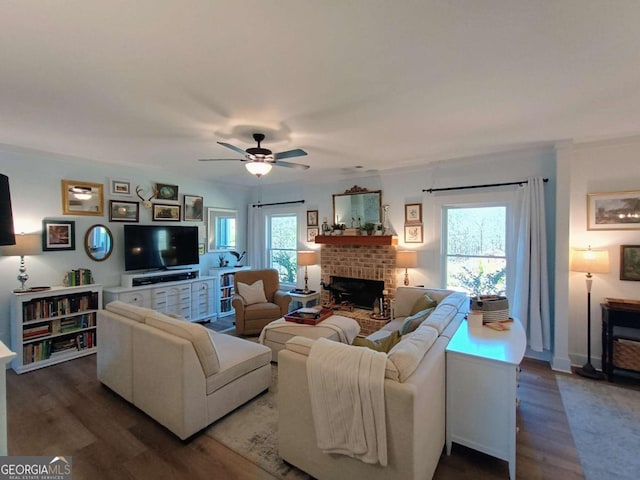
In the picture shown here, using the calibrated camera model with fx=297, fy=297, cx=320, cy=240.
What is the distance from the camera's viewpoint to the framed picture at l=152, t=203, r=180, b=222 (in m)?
4.87

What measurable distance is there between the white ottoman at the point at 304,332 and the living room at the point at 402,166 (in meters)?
1.63

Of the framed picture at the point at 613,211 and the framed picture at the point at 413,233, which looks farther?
the framed picture at the point at 413,233

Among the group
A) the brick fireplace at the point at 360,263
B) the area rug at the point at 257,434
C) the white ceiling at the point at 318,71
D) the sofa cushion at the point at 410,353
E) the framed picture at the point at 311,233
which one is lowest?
the area rug at the point at 257,434

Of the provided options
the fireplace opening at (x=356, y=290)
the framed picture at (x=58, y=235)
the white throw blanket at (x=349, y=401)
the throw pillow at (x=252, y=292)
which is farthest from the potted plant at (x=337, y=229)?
the framed picture at (x=58, y=235)

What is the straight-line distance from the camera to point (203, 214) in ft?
18.3

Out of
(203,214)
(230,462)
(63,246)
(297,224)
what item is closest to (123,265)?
(63,246)

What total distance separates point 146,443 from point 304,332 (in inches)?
65.6

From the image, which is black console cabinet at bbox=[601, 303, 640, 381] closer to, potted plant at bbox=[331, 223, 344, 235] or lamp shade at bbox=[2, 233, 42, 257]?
potted plant at bbox=[331, 223, 344, 235]

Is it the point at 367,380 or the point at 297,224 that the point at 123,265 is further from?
the point at 367,380

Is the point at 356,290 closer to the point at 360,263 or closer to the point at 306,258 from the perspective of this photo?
the point at 360,263

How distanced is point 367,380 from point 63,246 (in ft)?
14.2

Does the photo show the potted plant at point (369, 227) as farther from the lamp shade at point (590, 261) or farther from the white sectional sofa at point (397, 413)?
the white sectional sofa at point (397, 413)

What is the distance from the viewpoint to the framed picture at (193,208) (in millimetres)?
5281

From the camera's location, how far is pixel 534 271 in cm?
351
